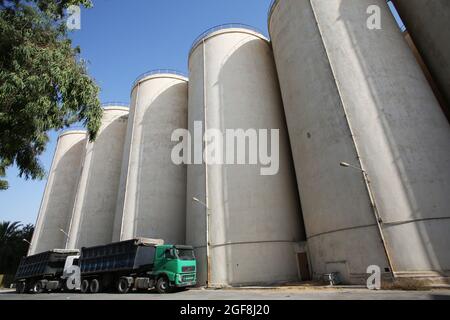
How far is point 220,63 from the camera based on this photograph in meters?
28.3

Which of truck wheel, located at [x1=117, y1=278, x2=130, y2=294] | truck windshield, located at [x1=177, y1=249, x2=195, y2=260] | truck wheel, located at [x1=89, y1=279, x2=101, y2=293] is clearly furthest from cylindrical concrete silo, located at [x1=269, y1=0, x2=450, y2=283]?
truck wheel, located at [x1=89, y1=279, x2=101, y2=293]

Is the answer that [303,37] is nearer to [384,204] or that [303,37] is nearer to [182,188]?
[384,204]

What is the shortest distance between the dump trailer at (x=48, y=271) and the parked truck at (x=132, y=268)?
121 millimetres

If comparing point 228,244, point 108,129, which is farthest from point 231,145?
point 108,129

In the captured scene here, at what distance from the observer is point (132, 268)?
18.5 metres

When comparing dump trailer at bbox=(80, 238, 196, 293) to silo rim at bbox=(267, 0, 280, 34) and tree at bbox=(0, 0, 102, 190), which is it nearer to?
tree at bbox=(0, 0, 102, 190)

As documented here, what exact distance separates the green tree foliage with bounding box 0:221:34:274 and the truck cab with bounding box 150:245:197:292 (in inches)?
1613

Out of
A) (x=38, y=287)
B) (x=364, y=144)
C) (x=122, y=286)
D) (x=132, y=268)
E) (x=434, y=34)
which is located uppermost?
(x=434, y=34)

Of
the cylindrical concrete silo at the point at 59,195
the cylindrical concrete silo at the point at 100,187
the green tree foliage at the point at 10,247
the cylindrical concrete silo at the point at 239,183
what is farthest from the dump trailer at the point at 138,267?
the green tree foliage at the point at 10,247

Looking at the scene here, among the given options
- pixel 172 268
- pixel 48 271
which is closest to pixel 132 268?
pixel 172 268

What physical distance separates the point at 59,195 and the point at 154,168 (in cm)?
2120

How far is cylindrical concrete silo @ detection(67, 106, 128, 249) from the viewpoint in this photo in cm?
3381

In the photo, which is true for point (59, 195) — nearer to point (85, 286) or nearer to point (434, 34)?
point (85, 286)

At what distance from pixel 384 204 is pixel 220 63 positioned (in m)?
19.7
